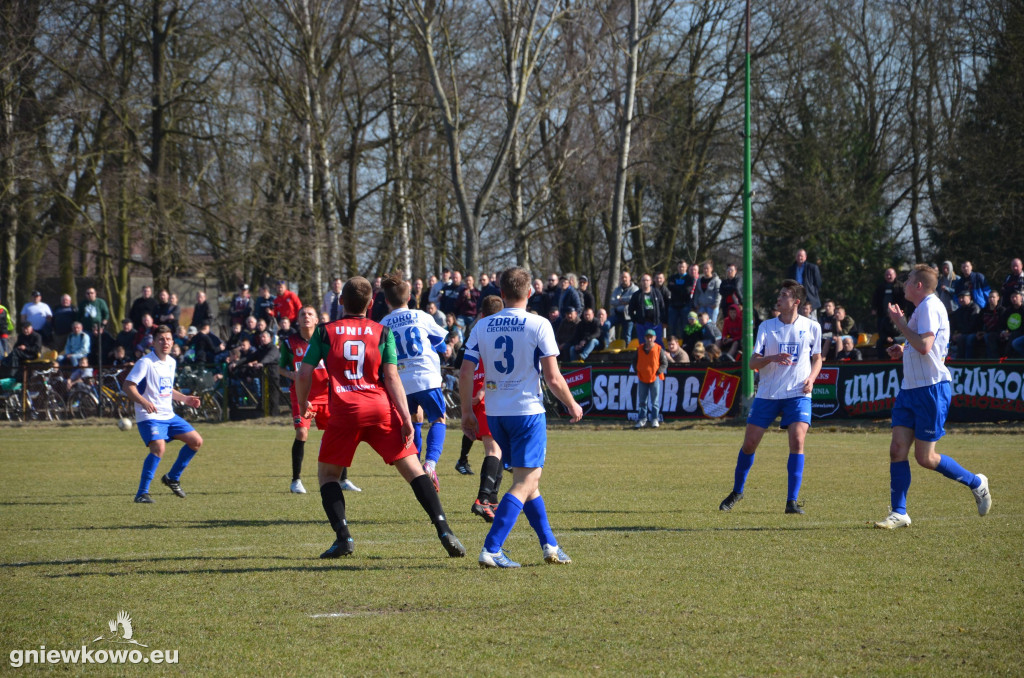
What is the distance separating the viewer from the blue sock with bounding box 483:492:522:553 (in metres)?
6.80

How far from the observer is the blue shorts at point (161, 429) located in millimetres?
11250

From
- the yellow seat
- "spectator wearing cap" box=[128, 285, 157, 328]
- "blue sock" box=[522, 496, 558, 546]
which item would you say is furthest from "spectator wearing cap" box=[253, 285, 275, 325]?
"blue sock" box=[522, 496, 558, 546]

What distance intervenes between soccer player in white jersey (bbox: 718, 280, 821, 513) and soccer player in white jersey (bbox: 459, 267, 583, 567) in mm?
3112

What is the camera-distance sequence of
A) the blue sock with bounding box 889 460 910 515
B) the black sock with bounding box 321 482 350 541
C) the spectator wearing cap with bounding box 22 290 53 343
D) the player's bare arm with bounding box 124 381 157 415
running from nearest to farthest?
the black sock with bounding box 321 482 350 541 → the blue sock with bounding box 889 460 910 515 → the player's bare arm with bounding box 124 381 157 415 → the spectator wearing cap with bounding box 22 290 53 343

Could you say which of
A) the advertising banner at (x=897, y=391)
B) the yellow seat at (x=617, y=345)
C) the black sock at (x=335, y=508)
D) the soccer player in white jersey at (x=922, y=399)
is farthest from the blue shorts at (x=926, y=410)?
the yellow seat at (x=617, y=345)

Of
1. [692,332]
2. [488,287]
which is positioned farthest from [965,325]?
[488,287]

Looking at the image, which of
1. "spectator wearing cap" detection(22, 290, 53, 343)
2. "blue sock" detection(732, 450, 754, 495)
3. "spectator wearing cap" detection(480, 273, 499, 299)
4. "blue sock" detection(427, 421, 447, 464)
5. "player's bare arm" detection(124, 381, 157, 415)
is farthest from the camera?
"spectator wearing cap" detection(22, 290, 53, 343)

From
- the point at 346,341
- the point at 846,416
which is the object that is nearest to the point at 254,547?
the point at 346,341

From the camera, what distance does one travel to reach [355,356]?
7355 millimetres

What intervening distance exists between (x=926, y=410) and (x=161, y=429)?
742 centimetres

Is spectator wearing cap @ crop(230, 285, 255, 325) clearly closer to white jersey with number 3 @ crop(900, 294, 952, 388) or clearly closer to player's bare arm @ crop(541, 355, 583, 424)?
white jersey with number 3 @ crop(900, 294, 952, 388)

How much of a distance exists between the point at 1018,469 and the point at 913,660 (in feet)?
29.6

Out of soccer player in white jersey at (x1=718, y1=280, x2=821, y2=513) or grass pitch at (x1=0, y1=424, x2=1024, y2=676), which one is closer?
grass pitch at (x1=0, y1=424, x2=1024, y2=676)

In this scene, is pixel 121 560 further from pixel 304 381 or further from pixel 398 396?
pixel 398 396
